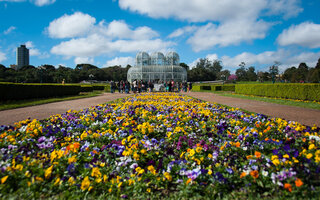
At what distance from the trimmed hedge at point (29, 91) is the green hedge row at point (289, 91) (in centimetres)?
1668

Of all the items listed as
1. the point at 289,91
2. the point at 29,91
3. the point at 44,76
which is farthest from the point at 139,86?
the point at 44,76

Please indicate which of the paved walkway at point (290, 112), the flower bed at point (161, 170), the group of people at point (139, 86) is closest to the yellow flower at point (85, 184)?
the flower bed at point (161, 170)

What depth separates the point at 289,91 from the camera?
13578 mm

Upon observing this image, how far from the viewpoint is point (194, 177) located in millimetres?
2100

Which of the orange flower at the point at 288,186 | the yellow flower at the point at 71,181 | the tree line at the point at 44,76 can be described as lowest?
→ the yellow flower at the point at 71,181

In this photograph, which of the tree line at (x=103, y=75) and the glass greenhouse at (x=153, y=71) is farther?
the tree line at (x=103, y=75)

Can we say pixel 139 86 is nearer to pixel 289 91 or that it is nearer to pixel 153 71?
pixel 289 91

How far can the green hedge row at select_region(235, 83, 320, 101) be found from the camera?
38.5 ft

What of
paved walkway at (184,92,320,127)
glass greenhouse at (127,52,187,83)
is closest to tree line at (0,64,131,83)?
glass greenhouse at (127,52,187,83)

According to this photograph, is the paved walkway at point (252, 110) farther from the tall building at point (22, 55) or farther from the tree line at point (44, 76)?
the tall building at point (22, 55)

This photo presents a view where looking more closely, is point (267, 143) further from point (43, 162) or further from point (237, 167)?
point (43, 162)

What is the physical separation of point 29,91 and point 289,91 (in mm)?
17028

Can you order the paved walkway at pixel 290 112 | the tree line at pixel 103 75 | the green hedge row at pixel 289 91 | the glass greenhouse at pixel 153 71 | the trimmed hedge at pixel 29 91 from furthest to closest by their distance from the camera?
the tree line at pixel 103 75 < the glass greenhouse at pixel 153 71 < the green hedge row at pixel 289 91 < the trimmed hedge at pixel 29 91 < the paved walkway at pixel 290 112

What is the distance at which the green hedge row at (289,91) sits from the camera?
11750 mm
